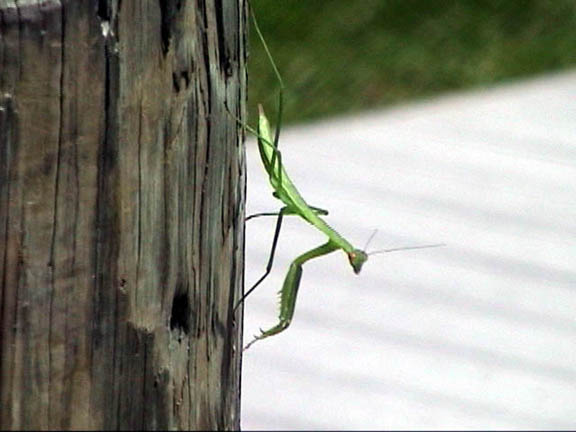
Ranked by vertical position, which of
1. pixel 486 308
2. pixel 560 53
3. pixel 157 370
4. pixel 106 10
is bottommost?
pixel 157 370

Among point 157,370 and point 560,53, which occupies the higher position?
point 560,53

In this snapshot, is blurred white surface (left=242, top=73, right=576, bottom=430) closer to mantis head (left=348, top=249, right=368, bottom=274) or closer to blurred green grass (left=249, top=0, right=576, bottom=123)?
blurred green grass (left=249, top=0, right=576, bottom=123)

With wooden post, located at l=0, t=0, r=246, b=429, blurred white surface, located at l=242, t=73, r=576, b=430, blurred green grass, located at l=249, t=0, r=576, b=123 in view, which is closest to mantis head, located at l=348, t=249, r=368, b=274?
wooden post, located at l=0, t=0, r=246, b=429

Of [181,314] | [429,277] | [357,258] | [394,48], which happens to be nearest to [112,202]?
[181,314]

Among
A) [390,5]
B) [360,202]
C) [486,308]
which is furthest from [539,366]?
[390,5]

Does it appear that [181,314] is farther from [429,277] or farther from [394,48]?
[394,48]

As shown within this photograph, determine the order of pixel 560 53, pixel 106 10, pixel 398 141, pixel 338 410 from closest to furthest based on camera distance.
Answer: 1. pixel 106 10
2. pixel 338 410
3. pixel 398 141
4. pixel 560 53

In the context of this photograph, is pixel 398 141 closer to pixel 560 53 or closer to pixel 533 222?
pixel 533 222
